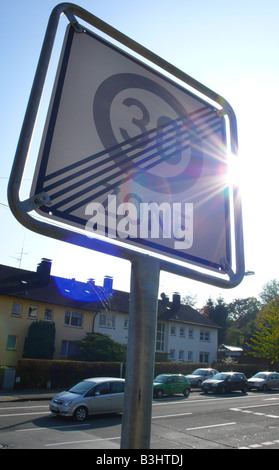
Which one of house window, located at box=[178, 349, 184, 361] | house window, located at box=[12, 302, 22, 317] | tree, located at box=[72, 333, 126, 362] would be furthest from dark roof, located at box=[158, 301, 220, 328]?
house window, located at box=[12, 302, 22, 317]

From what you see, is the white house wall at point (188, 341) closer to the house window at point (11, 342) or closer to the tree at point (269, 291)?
the house window at point (11, 342)

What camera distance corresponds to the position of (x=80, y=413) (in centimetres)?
1541

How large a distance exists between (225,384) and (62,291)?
16976 mm

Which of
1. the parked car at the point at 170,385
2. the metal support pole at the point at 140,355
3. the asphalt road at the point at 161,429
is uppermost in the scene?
the metal support pole at the point at 140,355

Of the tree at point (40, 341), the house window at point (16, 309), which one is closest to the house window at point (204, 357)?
the tree at point (40, 341)

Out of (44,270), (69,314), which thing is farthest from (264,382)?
(44,270)

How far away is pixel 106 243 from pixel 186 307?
51.0 m

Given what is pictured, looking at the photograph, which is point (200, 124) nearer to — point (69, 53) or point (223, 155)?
point (223, 155)

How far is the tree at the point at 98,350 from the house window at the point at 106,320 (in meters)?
5.42

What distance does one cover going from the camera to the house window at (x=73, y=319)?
34.4m

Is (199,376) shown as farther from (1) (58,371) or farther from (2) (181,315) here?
(2) (181,315)

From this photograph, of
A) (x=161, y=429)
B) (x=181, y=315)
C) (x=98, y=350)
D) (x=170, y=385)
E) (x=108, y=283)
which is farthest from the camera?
(x=181, y=315)

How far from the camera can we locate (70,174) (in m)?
1.34
